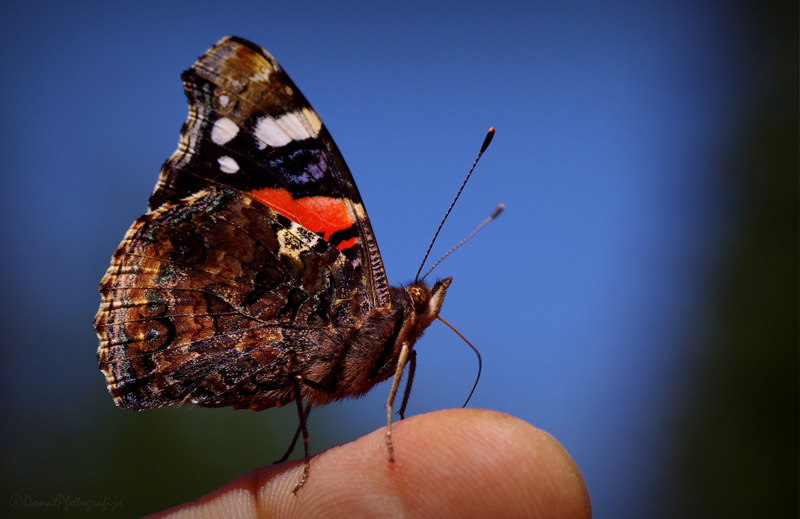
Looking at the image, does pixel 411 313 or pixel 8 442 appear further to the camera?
pixel 8 442

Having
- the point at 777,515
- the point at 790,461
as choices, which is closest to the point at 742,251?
the point at 790,461

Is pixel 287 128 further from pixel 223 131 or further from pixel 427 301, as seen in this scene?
pixel 427 301

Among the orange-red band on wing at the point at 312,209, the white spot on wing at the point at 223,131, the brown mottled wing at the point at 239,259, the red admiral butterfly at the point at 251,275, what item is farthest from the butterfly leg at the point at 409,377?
the white spot on wing at the point at 223,131

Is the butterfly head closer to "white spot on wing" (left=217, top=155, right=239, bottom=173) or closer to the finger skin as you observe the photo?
the finger skin

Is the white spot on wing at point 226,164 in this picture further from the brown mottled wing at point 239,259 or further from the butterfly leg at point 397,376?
the butterfly leg at point 397,376

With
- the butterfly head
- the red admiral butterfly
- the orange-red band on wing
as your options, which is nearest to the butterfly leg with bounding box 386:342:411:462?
the red admiral butterfly

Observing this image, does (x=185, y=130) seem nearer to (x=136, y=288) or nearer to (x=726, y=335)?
(x=136, y=288)
